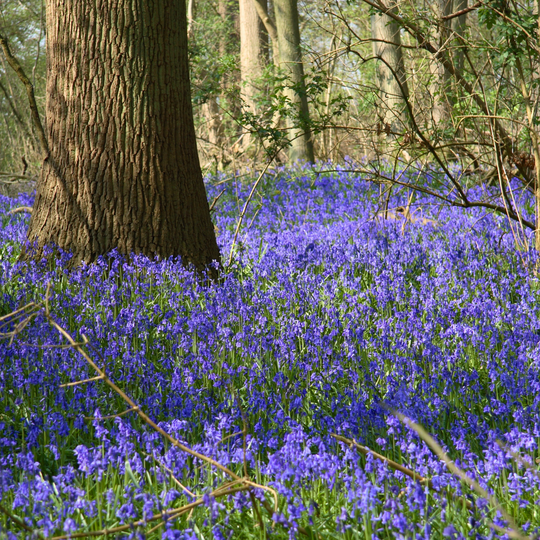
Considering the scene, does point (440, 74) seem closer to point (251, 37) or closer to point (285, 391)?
point (285, 391)

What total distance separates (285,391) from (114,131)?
2716 millimetres

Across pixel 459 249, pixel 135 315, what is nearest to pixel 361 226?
pixel 459 249

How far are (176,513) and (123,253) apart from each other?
322 cm

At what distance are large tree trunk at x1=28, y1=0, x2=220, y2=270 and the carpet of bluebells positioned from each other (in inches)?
10.8

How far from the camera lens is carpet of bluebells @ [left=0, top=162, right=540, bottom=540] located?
6.35 feet

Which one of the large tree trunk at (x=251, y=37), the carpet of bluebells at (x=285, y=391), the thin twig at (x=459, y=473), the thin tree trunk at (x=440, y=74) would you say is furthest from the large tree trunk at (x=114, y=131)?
the large tree trunk at (x=251, y=37)

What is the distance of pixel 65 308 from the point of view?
402cm

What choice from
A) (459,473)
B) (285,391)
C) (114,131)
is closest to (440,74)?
(114,131)

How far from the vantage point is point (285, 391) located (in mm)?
3021

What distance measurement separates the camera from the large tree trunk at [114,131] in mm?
4734

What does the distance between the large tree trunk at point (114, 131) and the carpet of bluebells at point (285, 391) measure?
274 millimetres

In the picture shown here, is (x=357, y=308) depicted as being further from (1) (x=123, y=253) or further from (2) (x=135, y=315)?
(1) (x=123, y=253)

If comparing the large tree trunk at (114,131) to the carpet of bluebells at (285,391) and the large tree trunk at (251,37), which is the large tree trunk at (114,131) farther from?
the large tree trunk at (251,37)

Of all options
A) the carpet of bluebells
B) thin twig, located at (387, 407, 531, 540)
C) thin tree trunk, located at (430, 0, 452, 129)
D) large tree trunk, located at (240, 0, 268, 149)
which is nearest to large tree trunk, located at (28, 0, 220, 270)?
the carpet of bluebells
